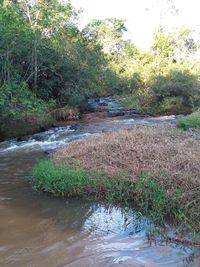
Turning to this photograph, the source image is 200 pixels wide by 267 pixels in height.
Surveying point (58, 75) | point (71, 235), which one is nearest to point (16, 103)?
point (58, 75)

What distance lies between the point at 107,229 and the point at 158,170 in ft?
5.73

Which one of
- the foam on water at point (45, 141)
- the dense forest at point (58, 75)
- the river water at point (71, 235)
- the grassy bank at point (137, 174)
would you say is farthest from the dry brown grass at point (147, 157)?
the dense forest at point (58, 75)

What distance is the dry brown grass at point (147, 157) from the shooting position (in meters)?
6.32

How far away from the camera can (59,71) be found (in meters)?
20.2

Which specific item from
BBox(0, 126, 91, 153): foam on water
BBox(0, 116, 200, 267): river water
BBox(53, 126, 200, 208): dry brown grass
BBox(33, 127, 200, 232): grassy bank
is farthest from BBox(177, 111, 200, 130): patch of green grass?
BBox(0, 116, 200, 267): river water

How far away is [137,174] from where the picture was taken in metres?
6.85

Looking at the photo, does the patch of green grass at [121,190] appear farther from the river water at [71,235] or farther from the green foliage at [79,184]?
the river water at [71,235]

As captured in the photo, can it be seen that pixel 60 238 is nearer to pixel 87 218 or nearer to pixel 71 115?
pixel 87 218

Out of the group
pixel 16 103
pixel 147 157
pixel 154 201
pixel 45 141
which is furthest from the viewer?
pixel 16 103

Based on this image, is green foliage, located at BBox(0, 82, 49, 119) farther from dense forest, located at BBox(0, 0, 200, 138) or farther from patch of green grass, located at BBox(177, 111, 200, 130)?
patch of green grass, located at BBox(177, 111, 200, 130)

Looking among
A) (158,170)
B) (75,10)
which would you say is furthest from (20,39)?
(158,170)

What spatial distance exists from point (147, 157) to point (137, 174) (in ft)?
2.57

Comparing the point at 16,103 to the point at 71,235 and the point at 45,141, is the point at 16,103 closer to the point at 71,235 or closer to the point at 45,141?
the point at 45,141

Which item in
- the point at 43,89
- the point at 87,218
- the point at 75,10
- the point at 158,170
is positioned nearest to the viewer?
the point at 87,218
